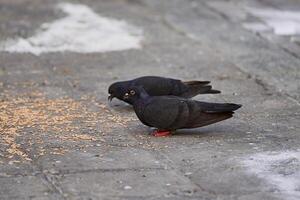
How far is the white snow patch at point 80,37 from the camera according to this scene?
987 centimetres

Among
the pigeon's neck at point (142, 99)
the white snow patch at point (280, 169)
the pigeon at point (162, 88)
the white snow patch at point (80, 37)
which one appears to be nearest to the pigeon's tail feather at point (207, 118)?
the pigeon's neck at point (142, 99)

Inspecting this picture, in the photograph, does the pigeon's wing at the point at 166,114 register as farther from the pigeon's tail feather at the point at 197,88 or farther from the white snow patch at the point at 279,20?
the white snow patch at the point at 279,20

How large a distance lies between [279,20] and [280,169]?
5.78m

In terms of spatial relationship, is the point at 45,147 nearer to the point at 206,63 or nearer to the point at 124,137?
the point at 124,137

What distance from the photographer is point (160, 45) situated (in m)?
10.0

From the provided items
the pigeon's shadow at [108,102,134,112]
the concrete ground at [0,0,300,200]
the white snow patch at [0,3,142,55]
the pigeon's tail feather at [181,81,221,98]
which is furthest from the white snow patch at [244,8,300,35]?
the pigeon's shadow at [108,102,134,112]

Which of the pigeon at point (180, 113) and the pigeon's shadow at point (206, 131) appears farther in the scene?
the pigeon's shadow at point (206, 131)

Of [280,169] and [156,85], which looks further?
[156,85]

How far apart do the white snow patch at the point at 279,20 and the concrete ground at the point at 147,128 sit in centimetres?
10

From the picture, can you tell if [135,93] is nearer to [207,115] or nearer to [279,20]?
[207,115]

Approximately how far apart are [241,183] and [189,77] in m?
3.24

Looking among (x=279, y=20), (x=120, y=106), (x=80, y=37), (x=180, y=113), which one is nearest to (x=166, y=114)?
(x=180, y=113)

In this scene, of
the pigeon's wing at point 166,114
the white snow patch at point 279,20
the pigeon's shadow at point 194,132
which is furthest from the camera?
the white snow patch at point 279,20

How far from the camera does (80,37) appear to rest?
10281 mm
